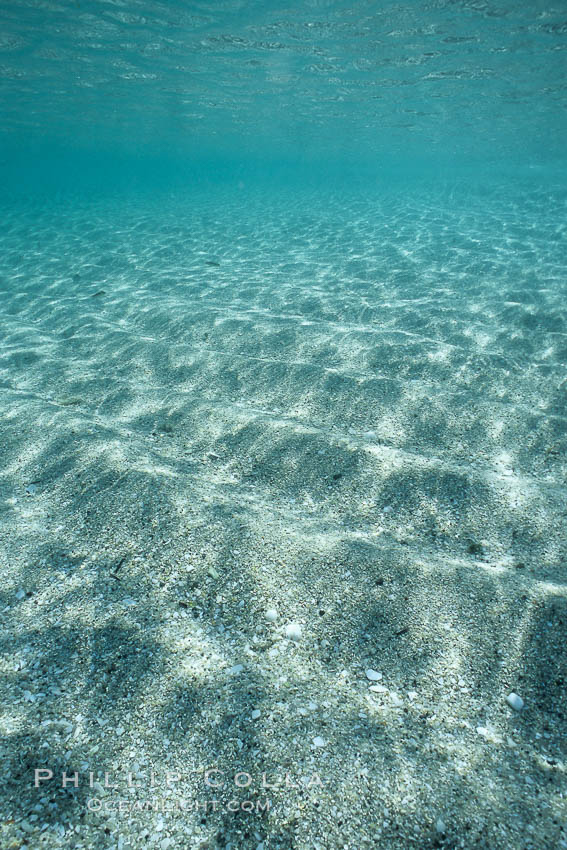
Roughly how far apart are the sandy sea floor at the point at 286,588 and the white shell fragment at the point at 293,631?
0.02 metres

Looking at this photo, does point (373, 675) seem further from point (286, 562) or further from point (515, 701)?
point (286, 562)

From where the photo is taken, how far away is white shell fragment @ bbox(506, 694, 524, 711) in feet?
6.99

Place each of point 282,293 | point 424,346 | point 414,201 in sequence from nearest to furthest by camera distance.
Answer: point 424,346
point 282,293
point 414,201

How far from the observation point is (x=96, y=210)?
26.6m

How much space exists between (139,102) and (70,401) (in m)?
36.2

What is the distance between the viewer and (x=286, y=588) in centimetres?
275

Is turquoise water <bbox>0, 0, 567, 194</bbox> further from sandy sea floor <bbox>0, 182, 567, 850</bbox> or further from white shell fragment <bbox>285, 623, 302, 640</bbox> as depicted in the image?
white shell fragment <bbox>285, 623, 302, 640</bbox>

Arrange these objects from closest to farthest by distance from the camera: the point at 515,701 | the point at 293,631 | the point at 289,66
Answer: the point at 515,701 < the point at 293,631 < the point at 289,66

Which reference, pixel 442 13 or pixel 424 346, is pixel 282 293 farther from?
pixel 442 13

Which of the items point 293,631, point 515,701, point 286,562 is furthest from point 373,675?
point 286,562

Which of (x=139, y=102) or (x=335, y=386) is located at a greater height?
(x=139, y=102)

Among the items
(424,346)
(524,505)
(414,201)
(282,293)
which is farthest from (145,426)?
(414,201)

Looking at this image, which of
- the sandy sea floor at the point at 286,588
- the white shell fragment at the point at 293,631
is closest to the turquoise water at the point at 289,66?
the sandy sea floor at the point at 286,588

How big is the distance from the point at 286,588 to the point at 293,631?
11.7 inches
